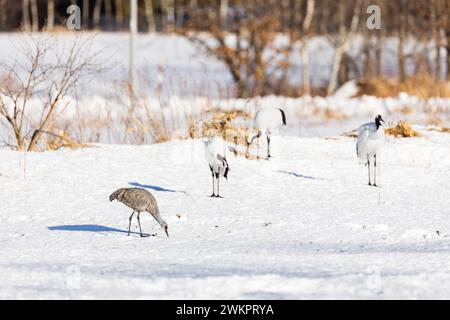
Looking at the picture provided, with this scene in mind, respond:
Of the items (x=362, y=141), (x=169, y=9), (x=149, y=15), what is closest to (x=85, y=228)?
(x=362, y=141)

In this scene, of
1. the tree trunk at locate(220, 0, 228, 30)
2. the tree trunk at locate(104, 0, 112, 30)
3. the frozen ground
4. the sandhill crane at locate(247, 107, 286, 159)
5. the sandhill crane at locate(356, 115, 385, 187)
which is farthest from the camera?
the tree trunk at locate(104, 0, 112, 30)

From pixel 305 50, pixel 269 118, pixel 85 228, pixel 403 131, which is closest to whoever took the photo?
pixel 85 228

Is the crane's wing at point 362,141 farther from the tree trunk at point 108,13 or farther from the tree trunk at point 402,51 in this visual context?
the tree trunk at point 108,13

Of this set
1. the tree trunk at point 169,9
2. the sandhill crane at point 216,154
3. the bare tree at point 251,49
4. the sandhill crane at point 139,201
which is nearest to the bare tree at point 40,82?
the sandhill crane at point 216,154

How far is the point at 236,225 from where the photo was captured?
323 inches

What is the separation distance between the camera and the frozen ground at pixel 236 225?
6.00 metres

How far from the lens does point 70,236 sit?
786 cm

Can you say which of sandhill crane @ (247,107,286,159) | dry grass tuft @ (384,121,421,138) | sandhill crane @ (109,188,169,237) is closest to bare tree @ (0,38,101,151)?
sandhill crane @ (247,107,286,159)

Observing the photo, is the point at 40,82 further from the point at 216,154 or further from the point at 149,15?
the point at 149,15

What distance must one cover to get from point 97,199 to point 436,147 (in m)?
4.40

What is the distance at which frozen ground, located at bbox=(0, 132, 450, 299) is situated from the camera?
5996 millimetres

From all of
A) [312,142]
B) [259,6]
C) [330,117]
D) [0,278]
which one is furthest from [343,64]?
[0,278]

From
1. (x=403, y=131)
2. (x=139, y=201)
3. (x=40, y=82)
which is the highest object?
(x=40, y=82)

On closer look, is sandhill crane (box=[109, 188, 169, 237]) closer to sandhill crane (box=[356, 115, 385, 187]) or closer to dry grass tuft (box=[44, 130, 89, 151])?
sandhill crane (box=[356, 115, 385, 187])
